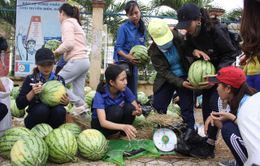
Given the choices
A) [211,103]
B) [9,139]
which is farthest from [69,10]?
[211,103]

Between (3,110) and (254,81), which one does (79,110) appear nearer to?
(3,110)

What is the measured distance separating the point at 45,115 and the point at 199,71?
189 cm

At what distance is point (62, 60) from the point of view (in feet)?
20.7

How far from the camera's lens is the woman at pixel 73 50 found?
19.3 feet

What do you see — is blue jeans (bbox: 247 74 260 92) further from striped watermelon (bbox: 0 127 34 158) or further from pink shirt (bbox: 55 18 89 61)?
pink shirt (bbox: 55 18 89 61)

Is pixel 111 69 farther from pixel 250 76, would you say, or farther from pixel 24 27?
pixel 24 27

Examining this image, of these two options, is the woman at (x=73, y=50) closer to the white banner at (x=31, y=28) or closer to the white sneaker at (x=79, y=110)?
the white sneaker at (x=79, y=110)

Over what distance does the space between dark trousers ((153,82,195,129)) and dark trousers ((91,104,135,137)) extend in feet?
1.34

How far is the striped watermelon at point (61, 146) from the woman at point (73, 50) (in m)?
1.57

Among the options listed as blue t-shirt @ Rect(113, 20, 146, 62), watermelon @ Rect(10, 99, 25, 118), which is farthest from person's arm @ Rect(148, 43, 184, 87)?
watermelon @ Rect(10, 99, 25, 118)

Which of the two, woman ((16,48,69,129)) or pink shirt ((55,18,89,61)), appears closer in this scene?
woman ((16,48,69,129))

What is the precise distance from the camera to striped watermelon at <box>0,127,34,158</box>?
4.28 m

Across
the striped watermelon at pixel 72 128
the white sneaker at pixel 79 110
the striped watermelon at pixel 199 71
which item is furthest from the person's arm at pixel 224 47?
the white sneaker at pixel 79 110

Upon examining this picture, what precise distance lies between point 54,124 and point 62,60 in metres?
1.65
